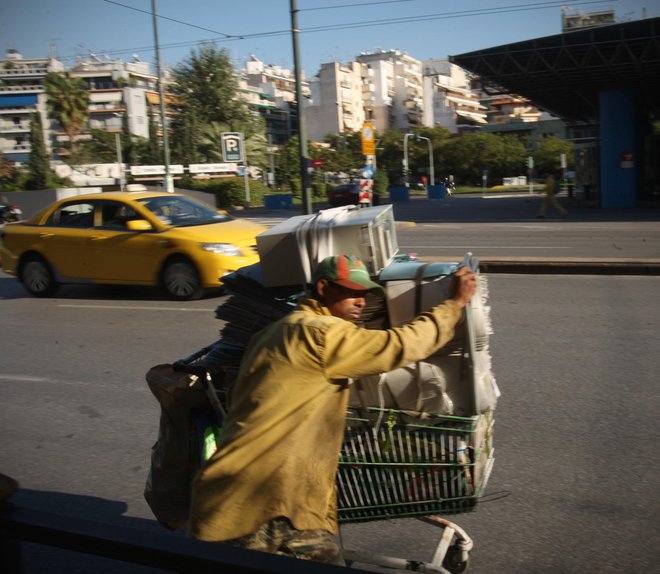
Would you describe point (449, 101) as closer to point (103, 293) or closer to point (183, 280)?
point (103, 293)

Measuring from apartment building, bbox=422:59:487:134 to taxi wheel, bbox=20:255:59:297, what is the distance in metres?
109

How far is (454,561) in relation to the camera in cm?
327

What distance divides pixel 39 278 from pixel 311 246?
9.84m

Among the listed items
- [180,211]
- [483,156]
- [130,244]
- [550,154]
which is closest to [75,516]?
[130,244]

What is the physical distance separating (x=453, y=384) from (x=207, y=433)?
3.29 ft

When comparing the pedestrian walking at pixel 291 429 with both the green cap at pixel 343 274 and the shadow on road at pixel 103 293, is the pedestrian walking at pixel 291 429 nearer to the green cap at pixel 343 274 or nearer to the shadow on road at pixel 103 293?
the green cap at pixel 343 274

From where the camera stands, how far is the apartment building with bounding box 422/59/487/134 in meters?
120

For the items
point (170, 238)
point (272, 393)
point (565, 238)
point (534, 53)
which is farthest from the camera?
point (534, 53)

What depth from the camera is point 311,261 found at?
3.14 meters

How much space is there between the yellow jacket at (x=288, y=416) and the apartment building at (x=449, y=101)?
383 feet

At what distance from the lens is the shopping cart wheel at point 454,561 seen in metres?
3.25

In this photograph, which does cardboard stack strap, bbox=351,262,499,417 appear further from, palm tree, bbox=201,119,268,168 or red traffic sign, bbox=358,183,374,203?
palm tree, bbox=201,119,268,168

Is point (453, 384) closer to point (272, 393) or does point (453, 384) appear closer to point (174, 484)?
point (272, 393)

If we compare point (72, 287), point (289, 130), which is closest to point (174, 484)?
point (72, 287)
